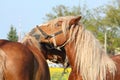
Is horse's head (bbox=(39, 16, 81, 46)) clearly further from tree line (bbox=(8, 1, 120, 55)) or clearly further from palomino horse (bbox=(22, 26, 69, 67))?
tree line (bbox=(8, 1, 120, 55))

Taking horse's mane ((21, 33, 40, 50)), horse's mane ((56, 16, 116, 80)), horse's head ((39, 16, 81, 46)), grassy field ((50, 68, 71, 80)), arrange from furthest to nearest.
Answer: grassy field ((50, 68, 71, 80)) → horse's head ((39, 16, 81, 46)) → horse's mane ((56, 16, 116, 80)) → horse's mane ((21, 33, 40, 50))

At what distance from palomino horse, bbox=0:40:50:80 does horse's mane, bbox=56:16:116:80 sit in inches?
48.8

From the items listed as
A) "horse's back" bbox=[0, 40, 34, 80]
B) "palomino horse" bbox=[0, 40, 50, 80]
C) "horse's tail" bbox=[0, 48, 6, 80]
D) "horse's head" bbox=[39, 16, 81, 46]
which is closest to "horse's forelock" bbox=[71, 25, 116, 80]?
"horse's head" bbox=[39, 16, 81, 46]

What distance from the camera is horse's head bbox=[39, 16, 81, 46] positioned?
568cm

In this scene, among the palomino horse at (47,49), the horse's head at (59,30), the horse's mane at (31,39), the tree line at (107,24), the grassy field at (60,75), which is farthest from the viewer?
the tree line at (107,24)

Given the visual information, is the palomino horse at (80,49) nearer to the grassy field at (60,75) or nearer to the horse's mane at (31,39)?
the horse's mane at (31,39)

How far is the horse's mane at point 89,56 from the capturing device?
5539mm

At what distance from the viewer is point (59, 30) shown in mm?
5711

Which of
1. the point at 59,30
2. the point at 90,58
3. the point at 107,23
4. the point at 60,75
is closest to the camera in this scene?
the point at 90,58

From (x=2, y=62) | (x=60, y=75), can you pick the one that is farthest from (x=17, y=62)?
(x=60, y=75)

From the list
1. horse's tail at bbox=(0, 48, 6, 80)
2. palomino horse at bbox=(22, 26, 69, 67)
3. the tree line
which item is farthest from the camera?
the tree line

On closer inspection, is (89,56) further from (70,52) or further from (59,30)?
(59,30)

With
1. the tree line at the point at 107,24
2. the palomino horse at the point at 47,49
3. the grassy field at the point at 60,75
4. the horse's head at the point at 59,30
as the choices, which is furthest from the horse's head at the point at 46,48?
the tree line at the point at 107,24

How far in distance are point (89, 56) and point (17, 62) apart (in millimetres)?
1612
